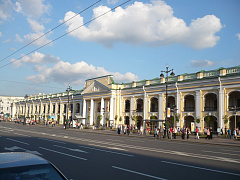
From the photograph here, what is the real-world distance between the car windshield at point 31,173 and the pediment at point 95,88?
55378mm

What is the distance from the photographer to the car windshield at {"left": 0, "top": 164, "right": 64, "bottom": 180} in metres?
3.54

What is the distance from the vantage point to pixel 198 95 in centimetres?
Result: 4188

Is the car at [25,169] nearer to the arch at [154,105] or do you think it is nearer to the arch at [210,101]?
the arch at [210,101]

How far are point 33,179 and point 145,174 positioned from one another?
5.79 meters

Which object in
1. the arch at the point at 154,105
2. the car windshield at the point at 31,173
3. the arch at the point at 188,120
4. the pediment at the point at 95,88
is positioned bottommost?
the arch at the point at 188,120

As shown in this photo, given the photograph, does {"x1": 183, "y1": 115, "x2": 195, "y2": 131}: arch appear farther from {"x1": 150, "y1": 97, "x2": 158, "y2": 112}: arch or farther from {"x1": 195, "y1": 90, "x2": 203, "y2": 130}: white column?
{"x1": 150, "y1": 97, "x2": 158, "y2": 112}: arch

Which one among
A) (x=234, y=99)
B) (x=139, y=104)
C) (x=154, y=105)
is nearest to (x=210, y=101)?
(x=234, y=99)

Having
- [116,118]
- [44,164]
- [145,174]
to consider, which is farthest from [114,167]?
[116,118]

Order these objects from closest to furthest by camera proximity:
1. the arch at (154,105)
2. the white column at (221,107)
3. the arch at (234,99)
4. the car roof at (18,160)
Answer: the car roof at (18,160) → the white column at (221,107) → the arch at (234,99) → the arch at (154,105)

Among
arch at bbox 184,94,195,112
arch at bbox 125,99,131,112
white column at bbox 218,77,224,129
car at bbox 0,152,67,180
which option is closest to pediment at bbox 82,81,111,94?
arch at bbox 125,99,131,112

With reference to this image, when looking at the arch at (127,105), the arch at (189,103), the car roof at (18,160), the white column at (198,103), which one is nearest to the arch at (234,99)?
the white column at (198,103)

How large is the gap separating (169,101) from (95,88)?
2315cm

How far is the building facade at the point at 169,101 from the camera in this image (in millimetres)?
38156

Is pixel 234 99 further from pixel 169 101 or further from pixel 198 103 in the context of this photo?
pixel 169 101
